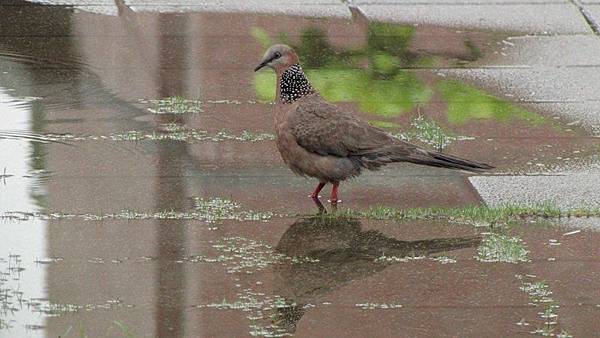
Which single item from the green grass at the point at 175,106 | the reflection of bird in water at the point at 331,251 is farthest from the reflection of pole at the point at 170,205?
the reflection of bird in water at the point at 331,251

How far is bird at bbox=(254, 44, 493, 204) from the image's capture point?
780 cm

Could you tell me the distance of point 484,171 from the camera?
837cm

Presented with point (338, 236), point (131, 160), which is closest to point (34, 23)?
point (131, 160)

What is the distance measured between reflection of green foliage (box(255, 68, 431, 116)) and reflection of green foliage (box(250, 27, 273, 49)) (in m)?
0.59

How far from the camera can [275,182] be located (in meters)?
8.20

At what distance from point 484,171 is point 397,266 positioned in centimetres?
177

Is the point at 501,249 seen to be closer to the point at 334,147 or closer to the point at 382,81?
the point at 334,147

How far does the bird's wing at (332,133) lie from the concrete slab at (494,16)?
4056 mm

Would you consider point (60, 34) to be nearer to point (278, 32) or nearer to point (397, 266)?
point (278, 32)

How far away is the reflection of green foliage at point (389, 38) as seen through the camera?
432 inches

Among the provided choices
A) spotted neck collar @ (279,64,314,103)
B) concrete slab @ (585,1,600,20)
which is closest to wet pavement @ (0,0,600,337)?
concrete slab @ (585,1,600,20)

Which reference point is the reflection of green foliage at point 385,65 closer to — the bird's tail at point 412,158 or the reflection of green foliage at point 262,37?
the reflection of green foliage at point 262,37

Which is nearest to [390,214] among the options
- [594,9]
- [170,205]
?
[170,205]

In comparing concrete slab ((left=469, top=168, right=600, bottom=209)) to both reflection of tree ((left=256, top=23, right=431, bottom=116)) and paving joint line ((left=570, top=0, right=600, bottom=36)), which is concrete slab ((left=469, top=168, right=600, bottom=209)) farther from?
paving joint line ((left=570, top=0, right=600, bottom=36))
